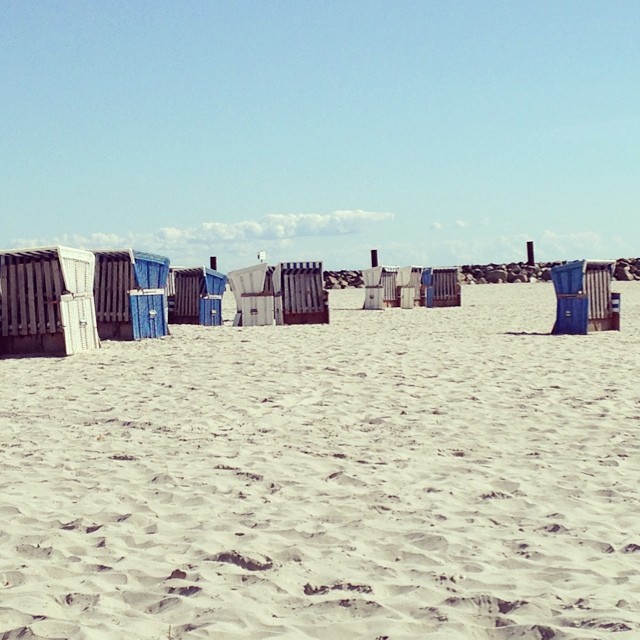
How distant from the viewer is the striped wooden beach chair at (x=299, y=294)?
1997 cm

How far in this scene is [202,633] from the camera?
3223 millimetres

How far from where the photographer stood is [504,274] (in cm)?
4547

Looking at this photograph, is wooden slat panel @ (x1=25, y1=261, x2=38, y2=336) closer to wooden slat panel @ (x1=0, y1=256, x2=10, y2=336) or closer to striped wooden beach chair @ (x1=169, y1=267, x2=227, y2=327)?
wooden slat panel @ (x1=0, y1=256, x2=10, y2=336)

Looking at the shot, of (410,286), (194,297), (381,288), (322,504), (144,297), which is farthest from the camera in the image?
(410,286)

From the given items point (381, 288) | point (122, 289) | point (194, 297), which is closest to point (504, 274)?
point (381, 288)

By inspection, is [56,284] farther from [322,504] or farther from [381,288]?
[381,288]

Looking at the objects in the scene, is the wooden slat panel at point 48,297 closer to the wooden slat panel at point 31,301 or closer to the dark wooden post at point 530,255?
the wooden slat panel at point 31,301

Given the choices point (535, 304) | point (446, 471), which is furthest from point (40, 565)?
point (535, 304)

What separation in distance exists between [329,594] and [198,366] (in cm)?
788

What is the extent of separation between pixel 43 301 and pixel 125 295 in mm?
2780

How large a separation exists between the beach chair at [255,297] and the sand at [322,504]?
9362 millimetres

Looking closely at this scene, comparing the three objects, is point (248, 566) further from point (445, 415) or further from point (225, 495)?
point (445, 415)

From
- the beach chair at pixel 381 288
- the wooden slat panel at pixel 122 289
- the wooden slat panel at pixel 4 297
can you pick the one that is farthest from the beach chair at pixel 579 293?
the beach chair at pixel 381 288

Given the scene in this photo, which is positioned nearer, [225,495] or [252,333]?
[225,495]
